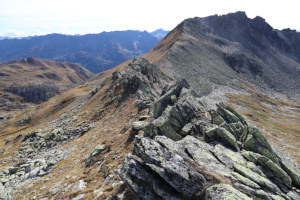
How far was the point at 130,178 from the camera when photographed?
1293 centimetres

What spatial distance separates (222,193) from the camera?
10977 mm

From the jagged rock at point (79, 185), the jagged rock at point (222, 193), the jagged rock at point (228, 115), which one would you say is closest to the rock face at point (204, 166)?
the jagged rock at point (222, 193)

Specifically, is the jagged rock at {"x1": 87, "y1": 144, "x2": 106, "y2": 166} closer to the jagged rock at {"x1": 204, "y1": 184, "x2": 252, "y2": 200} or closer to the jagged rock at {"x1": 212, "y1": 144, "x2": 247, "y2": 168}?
the jagged rock at {"x1": 212, "y1": 144, "x2": 247, "y2": 168}

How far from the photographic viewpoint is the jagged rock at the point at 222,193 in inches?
424

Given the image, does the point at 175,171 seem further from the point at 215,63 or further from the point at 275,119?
the point at 215,63

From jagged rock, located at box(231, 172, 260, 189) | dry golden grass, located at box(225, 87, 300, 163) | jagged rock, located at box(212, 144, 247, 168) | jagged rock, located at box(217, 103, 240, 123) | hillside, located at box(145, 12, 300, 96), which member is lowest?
dry golden grass, located at box(225, 87, 300, 163)

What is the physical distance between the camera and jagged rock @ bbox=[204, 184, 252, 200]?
10.8 m

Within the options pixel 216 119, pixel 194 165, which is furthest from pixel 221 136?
pixel 194 165

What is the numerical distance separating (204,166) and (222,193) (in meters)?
2.57

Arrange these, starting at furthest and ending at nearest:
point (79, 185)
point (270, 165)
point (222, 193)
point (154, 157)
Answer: point (79, 185)
point (270, 165)
point (154, 157)
point (222, 193)

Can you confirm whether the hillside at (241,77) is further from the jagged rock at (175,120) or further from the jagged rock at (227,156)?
the jagged rock at (227,156)

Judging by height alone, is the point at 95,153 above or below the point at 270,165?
below

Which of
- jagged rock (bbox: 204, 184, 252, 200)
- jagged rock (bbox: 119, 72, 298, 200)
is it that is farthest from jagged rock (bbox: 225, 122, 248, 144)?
jagged rock (bbox: 204, 184, 252, 200)

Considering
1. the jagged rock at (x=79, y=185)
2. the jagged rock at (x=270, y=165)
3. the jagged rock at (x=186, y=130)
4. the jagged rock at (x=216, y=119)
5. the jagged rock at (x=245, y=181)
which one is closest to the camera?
the jagged rock at (x=245, y=181)
